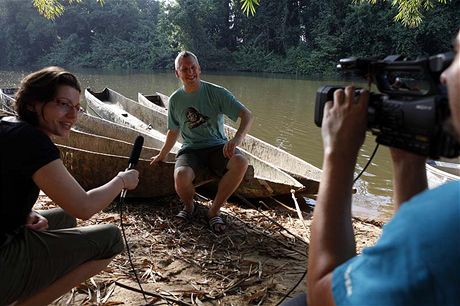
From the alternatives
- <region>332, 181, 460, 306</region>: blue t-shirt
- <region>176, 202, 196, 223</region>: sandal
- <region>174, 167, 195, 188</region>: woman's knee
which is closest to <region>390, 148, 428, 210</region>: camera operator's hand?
<region>332, 181, 460, 306</region>: blue t-shirt

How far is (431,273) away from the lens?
713 millimetres

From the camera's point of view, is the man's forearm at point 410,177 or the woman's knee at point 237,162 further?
the woman's knee at point 237,162

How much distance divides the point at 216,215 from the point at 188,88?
126 cm

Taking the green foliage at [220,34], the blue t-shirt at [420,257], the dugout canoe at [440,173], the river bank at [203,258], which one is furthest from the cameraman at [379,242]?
the green foliage at [220,34]

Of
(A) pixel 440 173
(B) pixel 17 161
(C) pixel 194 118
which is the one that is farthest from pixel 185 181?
(A) pixel 440 173

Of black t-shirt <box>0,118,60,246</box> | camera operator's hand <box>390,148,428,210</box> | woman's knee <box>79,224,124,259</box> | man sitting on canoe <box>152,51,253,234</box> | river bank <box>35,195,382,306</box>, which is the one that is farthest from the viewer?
man sitting on canoe <box>152,51,253,234</box>

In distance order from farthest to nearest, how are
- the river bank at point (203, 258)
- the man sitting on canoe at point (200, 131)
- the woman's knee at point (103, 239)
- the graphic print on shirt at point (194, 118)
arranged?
the graphic print on shirt at point (194, 118)
the man sitting on canoe at point (200, 131)
the river bank at point (203, 258)
the woman's knee at point (103, 239)

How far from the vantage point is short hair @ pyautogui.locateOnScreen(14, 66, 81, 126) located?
6.34ft

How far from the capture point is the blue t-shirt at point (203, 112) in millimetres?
3883

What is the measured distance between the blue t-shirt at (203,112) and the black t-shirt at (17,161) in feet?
7.15

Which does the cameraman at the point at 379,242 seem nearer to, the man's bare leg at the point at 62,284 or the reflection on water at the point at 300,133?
the man's bare leg at the point at 62,284

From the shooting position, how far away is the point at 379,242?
80cm

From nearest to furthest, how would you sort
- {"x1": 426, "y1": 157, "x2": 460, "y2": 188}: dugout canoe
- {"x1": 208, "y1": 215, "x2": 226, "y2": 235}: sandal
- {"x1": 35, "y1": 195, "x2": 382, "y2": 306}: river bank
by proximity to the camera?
{"x1": 35, "y1": 195, "x2": 382, "y2": 306}: river bank → {"x1": 208, "y1": 215, "x2": 226, "y2": 235}: sandal → {"x1": 426, "y1": 157, "x2": 460, "y2": 188}: dugout canoe

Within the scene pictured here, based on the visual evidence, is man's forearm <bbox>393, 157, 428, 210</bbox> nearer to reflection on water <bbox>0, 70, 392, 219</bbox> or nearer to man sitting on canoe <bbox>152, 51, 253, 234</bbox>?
man sitting on canoe <bbox>152, 51, 253, 234</bbox>
